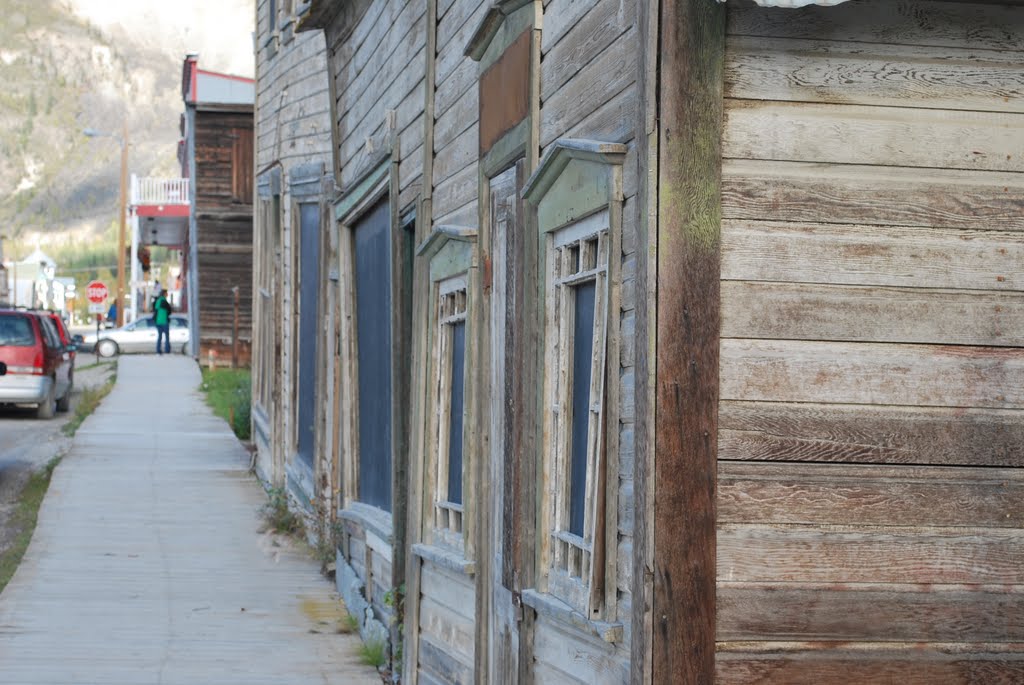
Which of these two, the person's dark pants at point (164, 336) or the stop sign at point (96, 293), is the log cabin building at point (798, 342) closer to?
the person's dark pants at point (164, 336)

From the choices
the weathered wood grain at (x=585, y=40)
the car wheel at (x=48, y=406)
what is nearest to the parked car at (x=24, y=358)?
the car wheel at (x=48, y=406)

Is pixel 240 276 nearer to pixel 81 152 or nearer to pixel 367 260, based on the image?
pixel 367 260

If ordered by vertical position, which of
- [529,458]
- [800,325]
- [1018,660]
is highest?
[800,325]

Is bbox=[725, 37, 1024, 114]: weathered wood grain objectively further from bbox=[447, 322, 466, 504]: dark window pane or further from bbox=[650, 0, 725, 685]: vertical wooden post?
bbox=[447, 322, 466, 504]: dark window pane

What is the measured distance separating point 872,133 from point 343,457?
7214 mm

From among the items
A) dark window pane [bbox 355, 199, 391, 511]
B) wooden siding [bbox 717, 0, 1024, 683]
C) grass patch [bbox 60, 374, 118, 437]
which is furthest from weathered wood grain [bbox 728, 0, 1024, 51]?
grass patch [bbox 60, 374, 118, 437]

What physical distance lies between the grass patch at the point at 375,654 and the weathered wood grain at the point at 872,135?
5470 millimetres

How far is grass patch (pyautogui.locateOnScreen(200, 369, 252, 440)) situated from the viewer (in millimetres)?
21750

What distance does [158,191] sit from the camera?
44.8m

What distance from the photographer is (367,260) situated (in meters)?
10.5

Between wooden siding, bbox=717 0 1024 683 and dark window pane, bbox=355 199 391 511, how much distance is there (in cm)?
538

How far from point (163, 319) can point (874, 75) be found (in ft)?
116

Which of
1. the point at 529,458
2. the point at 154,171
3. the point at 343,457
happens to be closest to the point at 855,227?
the point at 529,458

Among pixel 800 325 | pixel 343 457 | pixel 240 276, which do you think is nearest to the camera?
pixel 800 325
